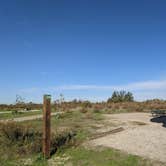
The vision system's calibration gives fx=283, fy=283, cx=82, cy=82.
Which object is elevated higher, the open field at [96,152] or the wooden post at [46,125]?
the wooden post at [46,125]

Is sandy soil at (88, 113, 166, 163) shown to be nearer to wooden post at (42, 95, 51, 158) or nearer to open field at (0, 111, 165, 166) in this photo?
open field at (0, 111, 165, 166)

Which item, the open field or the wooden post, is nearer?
the open field

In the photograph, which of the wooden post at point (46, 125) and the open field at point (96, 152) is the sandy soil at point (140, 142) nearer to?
the open field at point (96, 152)

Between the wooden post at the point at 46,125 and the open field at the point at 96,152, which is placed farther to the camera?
the wooden post at the point at 46,125

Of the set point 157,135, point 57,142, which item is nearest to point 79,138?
point 57,142

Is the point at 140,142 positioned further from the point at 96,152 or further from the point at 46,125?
the point at 46,125

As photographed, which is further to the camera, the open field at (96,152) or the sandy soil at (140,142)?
the sandy soil at (140,142)

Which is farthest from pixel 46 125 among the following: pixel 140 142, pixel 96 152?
pixel 140 142

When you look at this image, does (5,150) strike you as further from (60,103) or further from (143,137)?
(60,103)

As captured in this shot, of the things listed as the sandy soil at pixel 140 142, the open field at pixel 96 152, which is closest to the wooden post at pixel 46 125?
the open field at pixel 96 152

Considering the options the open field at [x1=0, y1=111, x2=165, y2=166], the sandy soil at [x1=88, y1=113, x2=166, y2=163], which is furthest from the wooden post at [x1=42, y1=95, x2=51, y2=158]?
the sandy soil at [x1=88, y1=113, x2=166, y2=163]

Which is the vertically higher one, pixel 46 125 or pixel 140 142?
pixel 46 125

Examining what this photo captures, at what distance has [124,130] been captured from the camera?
11836 mm

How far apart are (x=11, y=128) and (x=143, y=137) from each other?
4.70 m
